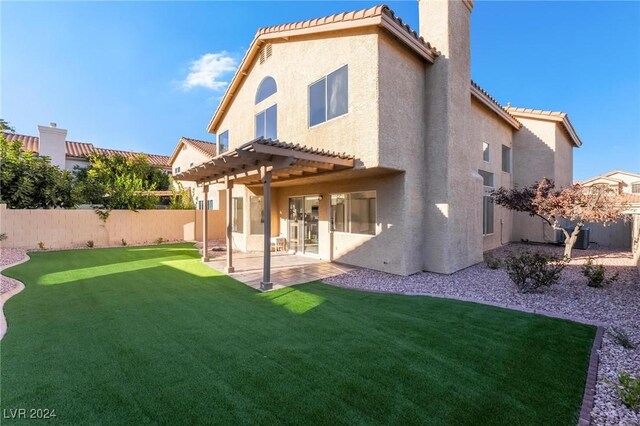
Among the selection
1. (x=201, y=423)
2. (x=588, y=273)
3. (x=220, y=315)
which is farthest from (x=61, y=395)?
(x=588, y=273)

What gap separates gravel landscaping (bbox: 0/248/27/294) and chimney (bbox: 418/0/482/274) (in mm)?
13247

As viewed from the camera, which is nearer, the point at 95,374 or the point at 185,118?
the point at 95,374

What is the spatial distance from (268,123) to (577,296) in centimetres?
1313

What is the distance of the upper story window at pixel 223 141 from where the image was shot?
18.0 m

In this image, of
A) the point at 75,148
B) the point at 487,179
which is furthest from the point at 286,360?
the point at 75,148

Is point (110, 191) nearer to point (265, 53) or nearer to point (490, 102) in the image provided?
point (265, 53)

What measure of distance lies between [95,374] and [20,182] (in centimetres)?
1793

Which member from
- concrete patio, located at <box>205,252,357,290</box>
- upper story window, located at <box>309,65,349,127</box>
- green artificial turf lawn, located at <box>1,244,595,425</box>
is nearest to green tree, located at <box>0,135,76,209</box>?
concrete patio, located at <box>205,252,357,290</box>

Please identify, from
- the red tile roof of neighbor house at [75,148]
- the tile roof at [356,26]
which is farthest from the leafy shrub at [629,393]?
the red tile roof of neighbor house at [75,148]

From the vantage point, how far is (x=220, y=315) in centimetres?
661

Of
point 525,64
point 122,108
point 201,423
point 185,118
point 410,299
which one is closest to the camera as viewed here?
point 201,423

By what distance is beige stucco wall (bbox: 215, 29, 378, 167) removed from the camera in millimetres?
9047

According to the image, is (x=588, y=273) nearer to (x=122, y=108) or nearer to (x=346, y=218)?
(x=346, y=218)

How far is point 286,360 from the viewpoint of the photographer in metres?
4.62
